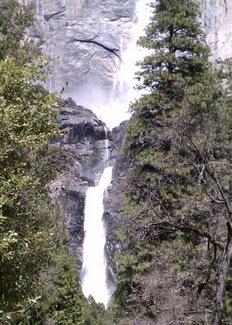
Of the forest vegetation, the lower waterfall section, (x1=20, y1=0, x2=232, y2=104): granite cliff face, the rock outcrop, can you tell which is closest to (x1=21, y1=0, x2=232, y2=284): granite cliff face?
(x1=20, y1=0, x2=232, y2=104): granite cliff face

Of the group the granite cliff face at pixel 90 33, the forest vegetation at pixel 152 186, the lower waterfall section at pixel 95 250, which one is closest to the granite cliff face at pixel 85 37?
the granite cliff face at pixel 90 33

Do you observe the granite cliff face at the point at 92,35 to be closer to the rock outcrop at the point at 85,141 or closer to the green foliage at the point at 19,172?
the rock outcrop at the point at 85,141

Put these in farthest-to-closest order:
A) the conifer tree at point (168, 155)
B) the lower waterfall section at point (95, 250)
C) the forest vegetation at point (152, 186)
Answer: the lower waterfall section at point (95, 250) → the conifer tree at point (168, 155) → the forest vegetation at point (152, 186)

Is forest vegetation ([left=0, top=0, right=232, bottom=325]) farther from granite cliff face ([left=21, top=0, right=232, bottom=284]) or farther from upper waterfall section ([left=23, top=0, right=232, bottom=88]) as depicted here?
upper waterfall section ([left=23, top=0, right=232, bottom=88])

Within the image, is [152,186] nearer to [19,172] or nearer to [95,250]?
[19,172]

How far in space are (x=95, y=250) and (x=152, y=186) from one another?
30.1 metres

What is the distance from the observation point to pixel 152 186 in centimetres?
1323

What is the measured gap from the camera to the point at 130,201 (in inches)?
548

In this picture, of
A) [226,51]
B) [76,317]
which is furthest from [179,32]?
[226,51]

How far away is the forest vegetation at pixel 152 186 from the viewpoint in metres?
6.78

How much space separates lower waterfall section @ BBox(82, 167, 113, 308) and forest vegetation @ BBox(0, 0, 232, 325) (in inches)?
779

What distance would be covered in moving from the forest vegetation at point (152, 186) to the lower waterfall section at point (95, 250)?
19777 millimetres

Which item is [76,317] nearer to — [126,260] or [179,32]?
[126,260]

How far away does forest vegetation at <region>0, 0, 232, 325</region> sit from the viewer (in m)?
6.78
